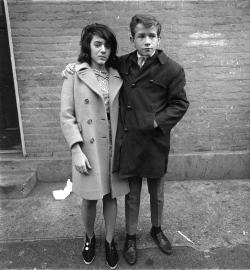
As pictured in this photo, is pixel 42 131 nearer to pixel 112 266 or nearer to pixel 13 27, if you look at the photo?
pixel 13 27

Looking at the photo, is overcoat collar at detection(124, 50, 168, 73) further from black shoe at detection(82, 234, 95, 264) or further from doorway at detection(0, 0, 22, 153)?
doorway at detection(0, 0, 22, 153)

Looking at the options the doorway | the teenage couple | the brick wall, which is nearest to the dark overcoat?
the teenage couple

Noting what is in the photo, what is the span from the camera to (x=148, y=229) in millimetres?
3180

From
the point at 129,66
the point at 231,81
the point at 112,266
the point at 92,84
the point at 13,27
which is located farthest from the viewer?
the point at 231,81

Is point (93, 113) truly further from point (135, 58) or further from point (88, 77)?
point (135, 58)

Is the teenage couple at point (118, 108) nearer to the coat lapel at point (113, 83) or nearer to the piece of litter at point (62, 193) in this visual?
the coat lapel at point (113, 83)

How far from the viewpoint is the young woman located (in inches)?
90.6

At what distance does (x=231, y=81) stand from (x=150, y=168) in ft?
7.25

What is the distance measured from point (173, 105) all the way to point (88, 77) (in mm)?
683

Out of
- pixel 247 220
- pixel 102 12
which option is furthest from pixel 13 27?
pixel 247 220

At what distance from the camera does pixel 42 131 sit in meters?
4.17

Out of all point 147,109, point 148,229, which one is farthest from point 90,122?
point 148,229

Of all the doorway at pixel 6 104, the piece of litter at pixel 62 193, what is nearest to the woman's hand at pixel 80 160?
the piece of litter at pixel 62 193

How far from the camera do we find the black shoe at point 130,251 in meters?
2.69
